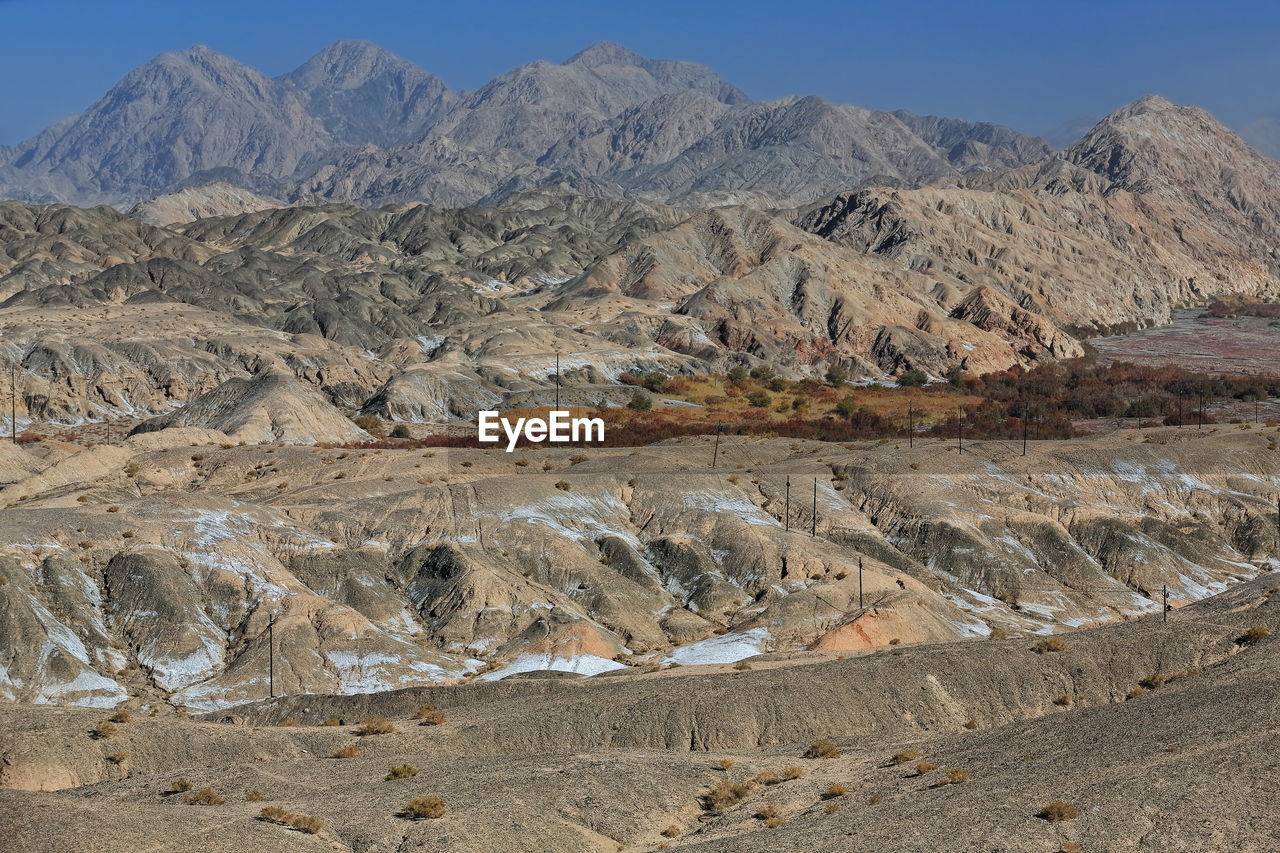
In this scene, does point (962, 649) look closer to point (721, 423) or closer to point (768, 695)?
point (768, 695)

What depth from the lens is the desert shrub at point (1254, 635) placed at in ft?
168

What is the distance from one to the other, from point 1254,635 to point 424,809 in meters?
30.4

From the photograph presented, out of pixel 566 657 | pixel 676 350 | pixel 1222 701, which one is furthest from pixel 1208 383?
pixel 1222 701

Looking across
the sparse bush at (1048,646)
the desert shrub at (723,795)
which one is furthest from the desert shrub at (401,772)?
the sparse bush at (1048,646)

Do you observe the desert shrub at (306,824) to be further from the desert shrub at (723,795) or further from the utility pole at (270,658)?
the utility pole at (270,658)

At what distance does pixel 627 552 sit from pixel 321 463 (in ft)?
76.5

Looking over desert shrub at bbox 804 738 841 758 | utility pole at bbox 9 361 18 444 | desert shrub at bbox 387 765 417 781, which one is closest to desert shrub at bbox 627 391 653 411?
utility pole at bbox 9 361 18 444

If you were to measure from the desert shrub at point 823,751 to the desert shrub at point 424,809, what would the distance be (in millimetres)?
12586

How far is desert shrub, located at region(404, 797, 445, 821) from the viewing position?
3712 centimetres

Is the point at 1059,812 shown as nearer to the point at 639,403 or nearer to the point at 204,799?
the point at 204,799

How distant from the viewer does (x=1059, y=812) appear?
34.0m

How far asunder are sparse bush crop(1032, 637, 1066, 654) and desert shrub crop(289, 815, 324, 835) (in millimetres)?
27861

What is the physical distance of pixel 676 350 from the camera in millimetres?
181750

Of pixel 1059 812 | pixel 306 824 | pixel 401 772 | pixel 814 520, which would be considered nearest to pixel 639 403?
pixel 814 520
